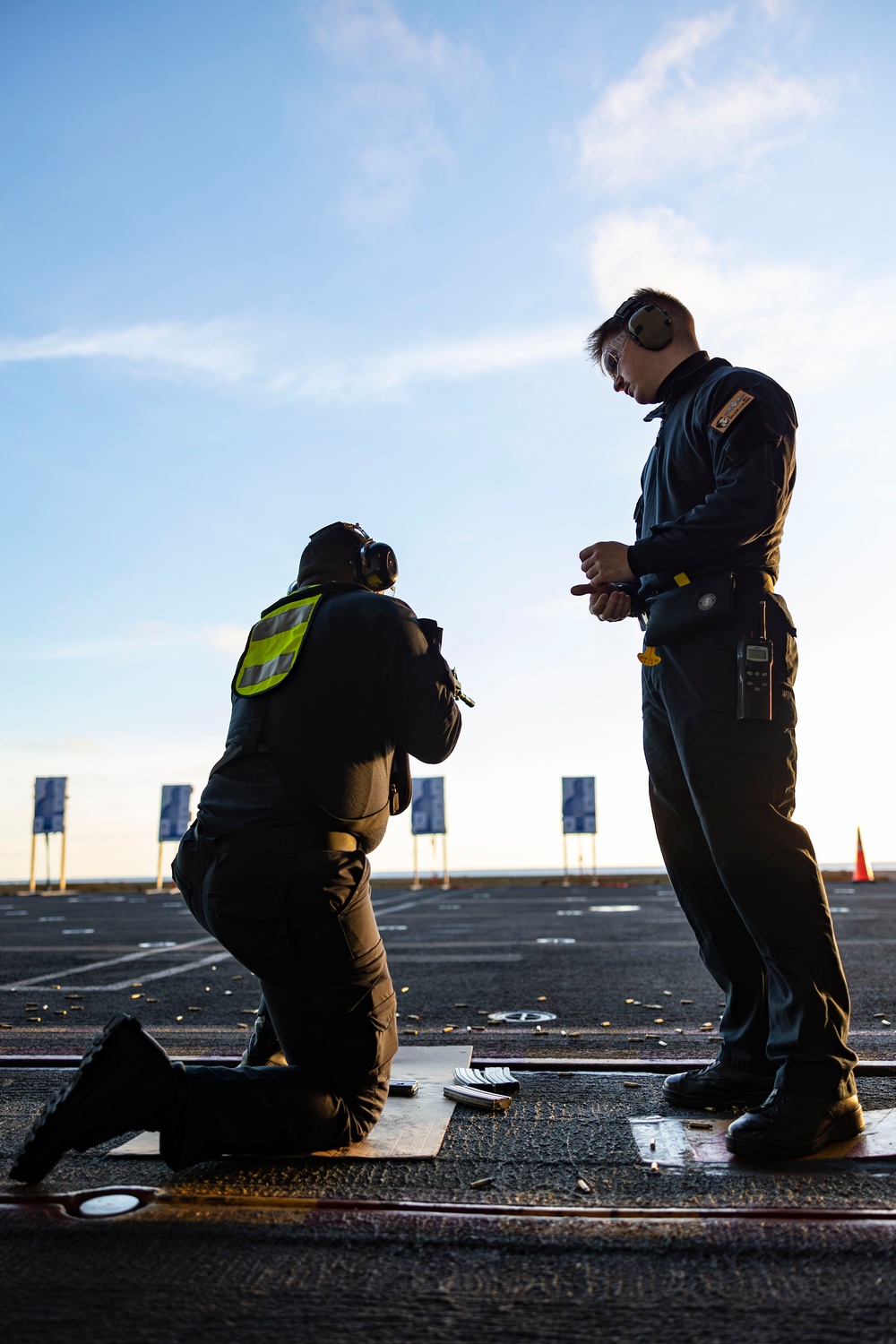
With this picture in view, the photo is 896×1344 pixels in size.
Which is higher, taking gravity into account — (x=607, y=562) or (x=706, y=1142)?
(x=607, y=562)

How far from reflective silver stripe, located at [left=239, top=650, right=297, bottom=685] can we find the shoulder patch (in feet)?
4.12

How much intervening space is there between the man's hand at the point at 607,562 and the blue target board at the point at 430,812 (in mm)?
24980

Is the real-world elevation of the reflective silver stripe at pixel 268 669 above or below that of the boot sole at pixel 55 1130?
above

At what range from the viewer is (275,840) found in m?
2.27

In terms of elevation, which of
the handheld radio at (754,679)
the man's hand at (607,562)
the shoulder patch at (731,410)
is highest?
the shoulder patch at (731,410)

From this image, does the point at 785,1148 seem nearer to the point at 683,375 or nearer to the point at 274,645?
the point at 274,645

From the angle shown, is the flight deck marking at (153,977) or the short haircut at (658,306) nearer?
the short haircut at (658,306)

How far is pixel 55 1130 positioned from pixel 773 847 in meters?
1.67

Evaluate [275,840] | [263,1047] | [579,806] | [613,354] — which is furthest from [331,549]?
[579,806]

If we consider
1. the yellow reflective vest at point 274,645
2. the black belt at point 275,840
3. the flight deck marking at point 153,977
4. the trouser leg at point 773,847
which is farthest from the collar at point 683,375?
the flight deck marking at point 153,977

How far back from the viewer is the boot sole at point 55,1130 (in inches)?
72.5

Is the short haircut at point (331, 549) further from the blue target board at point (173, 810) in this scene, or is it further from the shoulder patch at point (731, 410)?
the blue target board at point (173, 810)

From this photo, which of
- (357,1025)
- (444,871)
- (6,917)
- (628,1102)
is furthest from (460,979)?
(444,871)

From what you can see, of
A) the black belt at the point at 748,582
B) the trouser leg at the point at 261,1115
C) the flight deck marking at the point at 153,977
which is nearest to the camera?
the trouser leg at the point at 261,1115
